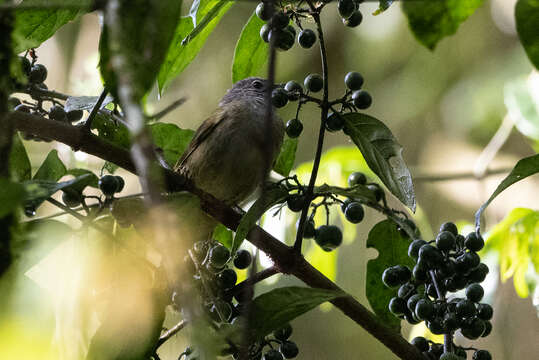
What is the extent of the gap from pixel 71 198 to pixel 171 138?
2.06 ft

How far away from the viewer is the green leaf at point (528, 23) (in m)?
1.11

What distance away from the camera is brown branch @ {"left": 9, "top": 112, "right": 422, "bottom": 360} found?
1.43 metres

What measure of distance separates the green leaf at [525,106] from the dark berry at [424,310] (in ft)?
3.88

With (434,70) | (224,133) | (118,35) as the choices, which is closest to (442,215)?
(434,70)

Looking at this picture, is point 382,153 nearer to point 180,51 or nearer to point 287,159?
point 287,159

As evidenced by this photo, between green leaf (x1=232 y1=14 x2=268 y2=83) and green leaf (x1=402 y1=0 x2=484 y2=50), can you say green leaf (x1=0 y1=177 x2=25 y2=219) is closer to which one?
green leaf (x1=402 y1=0 x2=484 y2=50)

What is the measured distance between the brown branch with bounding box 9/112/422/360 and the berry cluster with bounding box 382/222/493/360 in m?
0.09

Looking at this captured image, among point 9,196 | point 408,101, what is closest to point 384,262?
point 9,196

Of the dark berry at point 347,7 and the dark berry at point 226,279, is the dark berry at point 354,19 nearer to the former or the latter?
the dark berry at point 347,7

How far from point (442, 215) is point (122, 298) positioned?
4.92 m

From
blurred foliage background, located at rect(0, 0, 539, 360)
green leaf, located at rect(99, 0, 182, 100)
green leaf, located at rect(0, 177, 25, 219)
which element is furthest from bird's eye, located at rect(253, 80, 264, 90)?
green leaf, located at rect(0, 177, 25, 219)

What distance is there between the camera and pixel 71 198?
1506 millimetres

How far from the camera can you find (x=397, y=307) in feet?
5.53

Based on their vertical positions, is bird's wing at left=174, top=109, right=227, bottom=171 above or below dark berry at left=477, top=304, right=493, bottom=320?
below
